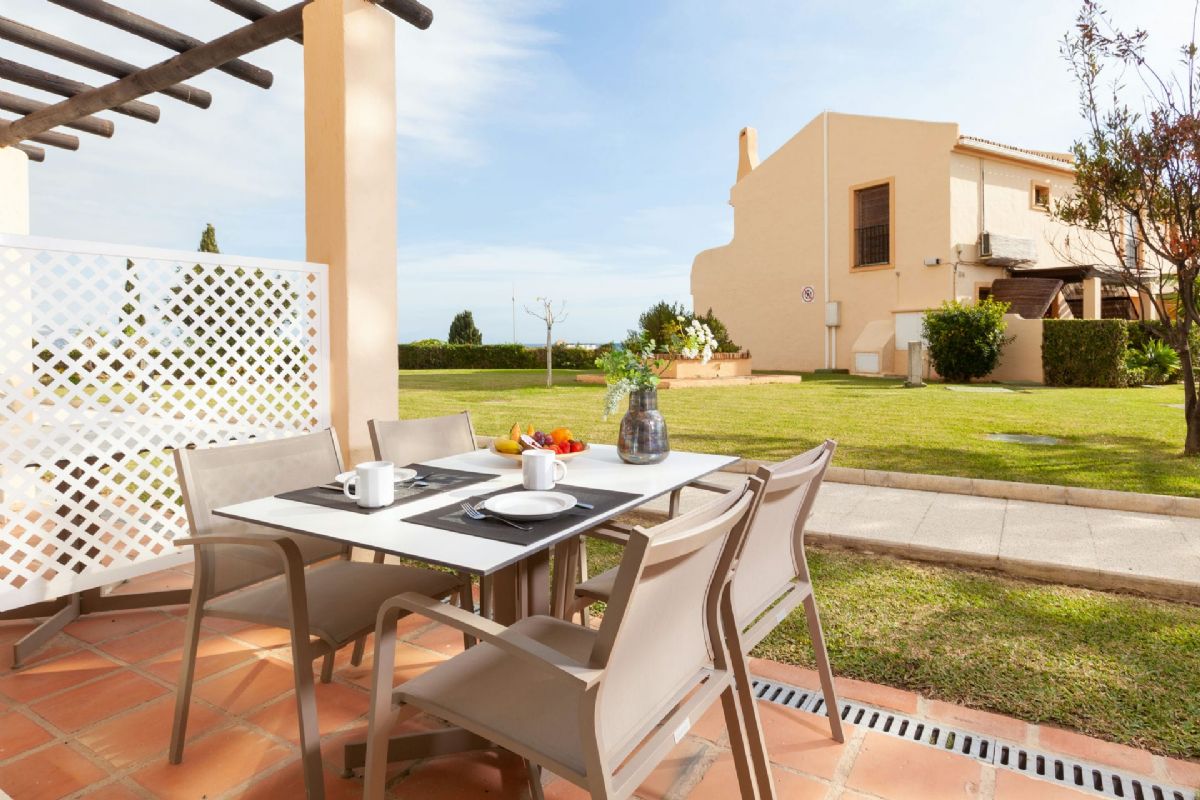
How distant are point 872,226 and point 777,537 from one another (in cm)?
1668

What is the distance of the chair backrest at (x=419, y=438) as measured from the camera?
8.39 feet

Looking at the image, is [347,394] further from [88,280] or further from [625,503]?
[625,503]

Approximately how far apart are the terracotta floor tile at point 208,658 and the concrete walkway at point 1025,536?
2.25 m

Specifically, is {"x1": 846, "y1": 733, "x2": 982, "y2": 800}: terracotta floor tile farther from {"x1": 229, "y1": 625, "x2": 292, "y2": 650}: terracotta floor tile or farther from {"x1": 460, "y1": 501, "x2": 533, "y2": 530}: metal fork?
{"x1": 229, "y1": 625, "x2": 292, "y2": 650}: terracotta floor tile

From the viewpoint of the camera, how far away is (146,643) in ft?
8.29

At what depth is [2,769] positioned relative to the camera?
5.81 feet

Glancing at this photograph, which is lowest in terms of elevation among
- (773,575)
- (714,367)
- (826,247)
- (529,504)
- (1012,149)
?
(773,575)

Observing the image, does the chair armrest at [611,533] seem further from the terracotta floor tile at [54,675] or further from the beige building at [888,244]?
the beige building at [888,244]

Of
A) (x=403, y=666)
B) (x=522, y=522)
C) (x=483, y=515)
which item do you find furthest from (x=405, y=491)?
(x=403, y=666)

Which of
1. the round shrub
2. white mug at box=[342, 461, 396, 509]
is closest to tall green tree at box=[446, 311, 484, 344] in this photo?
the round shrub

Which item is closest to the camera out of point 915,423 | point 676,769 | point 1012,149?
point 676,769

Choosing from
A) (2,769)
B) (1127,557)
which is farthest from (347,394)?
(1127,557)

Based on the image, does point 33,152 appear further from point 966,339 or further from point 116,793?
point 966,339

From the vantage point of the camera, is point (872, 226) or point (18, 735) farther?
point (872, 226)
